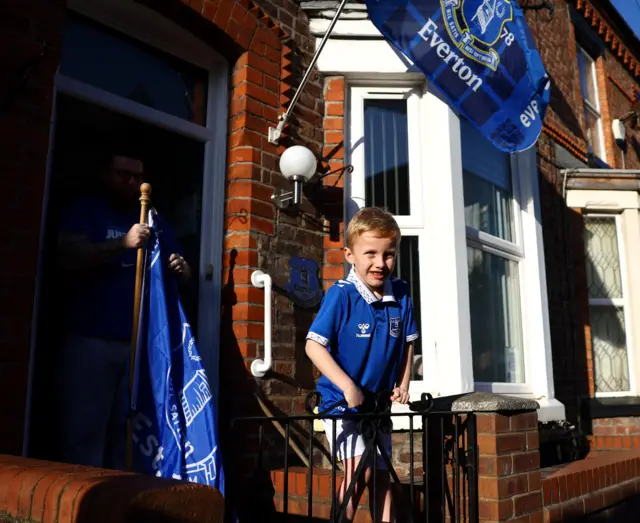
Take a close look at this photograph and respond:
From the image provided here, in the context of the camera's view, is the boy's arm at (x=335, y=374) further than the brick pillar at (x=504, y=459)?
No

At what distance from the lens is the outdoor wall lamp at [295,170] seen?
386 cm

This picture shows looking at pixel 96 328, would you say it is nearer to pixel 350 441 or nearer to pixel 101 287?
pixel 101 287

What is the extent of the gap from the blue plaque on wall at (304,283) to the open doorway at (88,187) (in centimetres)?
59

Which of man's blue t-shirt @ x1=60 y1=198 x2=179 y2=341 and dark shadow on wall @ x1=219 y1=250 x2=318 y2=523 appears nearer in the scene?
man's blue t-shirt @ x1=60 y1=198 x2=179 y2=341

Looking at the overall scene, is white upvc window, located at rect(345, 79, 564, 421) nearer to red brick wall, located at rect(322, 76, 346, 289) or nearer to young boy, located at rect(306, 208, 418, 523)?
red brick wall, located at rect(322, 76, 346, 289)

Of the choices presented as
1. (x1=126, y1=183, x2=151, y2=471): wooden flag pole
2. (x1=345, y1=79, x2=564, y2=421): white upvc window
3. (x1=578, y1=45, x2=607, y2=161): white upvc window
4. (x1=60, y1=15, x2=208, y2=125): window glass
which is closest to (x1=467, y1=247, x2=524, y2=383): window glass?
(x1=345, y1=79, x2=564, y2=421): white upvc window

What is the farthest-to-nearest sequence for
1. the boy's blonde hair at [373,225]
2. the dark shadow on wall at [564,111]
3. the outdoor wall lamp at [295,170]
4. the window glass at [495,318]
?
the dark shadow on wall at [564,111], the window glass at [495,318], the outdoor wall lamp at [295,170], the boy's blonde hair at [373,225]

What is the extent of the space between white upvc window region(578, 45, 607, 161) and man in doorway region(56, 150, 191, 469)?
22.2ft

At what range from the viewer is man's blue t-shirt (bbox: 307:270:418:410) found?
8.26 feet

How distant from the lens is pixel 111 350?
3109mm

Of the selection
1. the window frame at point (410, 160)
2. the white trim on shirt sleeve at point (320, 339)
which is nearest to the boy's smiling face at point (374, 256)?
the white trim on shirt sleeve at point (320, 339)

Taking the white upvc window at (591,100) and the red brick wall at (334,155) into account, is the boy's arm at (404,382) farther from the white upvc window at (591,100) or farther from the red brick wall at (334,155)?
the white upvc window at (591,100)

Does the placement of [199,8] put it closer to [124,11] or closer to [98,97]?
[124,11]

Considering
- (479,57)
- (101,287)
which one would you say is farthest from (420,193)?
(101,287)
